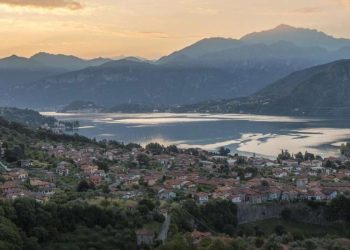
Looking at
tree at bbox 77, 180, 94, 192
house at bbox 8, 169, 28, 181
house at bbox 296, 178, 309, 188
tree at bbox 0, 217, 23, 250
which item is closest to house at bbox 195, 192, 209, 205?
tree at bbox 77, 180, 94, 192

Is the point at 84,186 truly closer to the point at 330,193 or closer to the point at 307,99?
the point at 330,193

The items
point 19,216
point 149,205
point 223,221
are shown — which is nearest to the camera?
point 19,216

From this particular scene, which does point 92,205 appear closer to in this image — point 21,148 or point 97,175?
point 97,175

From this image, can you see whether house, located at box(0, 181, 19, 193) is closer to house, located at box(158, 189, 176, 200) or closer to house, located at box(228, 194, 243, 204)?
house, located at box(158, 189, 176, 200)

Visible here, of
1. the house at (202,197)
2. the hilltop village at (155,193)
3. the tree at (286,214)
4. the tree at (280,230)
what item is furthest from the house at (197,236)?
the tree at (286,214)

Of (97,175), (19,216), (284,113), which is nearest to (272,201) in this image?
(97,175)
